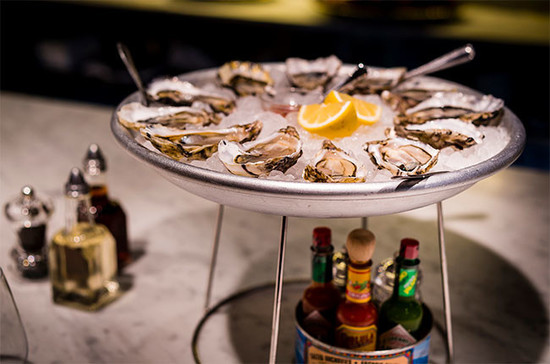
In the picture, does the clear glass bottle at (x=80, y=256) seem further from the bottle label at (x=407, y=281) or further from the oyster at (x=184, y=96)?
the bottle label at (x=407, y=281)

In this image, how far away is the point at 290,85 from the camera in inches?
42.8

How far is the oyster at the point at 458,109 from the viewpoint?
899 millimetres

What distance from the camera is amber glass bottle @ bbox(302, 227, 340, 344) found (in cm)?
89

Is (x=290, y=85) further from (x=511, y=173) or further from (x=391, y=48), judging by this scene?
(x=391, y=48)

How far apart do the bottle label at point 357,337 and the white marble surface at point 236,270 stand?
0.16 metres

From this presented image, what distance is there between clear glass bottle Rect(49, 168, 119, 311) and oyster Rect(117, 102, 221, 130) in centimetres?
19

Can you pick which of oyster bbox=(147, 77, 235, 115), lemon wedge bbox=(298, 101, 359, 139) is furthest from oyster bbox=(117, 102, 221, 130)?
lemon wedge bbox=(298, 101, 359, 139)

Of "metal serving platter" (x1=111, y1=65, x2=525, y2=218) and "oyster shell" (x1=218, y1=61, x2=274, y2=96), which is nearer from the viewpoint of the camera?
"metal serving platter" (x1=111, y1=65, x2=525, y2=218)

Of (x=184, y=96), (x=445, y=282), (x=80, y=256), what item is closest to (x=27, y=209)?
(x=80, y=256)

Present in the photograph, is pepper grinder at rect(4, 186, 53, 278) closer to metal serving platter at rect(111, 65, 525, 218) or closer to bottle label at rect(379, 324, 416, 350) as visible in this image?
metal serving platter at rect(111, 65, 525, 218)

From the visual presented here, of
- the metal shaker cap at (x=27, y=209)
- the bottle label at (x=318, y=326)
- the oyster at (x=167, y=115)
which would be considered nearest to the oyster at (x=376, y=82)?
the oyster at (x=167, y=115)

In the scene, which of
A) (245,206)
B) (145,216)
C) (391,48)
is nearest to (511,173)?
(391,48)

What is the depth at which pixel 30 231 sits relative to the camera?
3.71 ft

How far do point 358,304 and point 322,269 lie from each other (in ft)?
0.24
